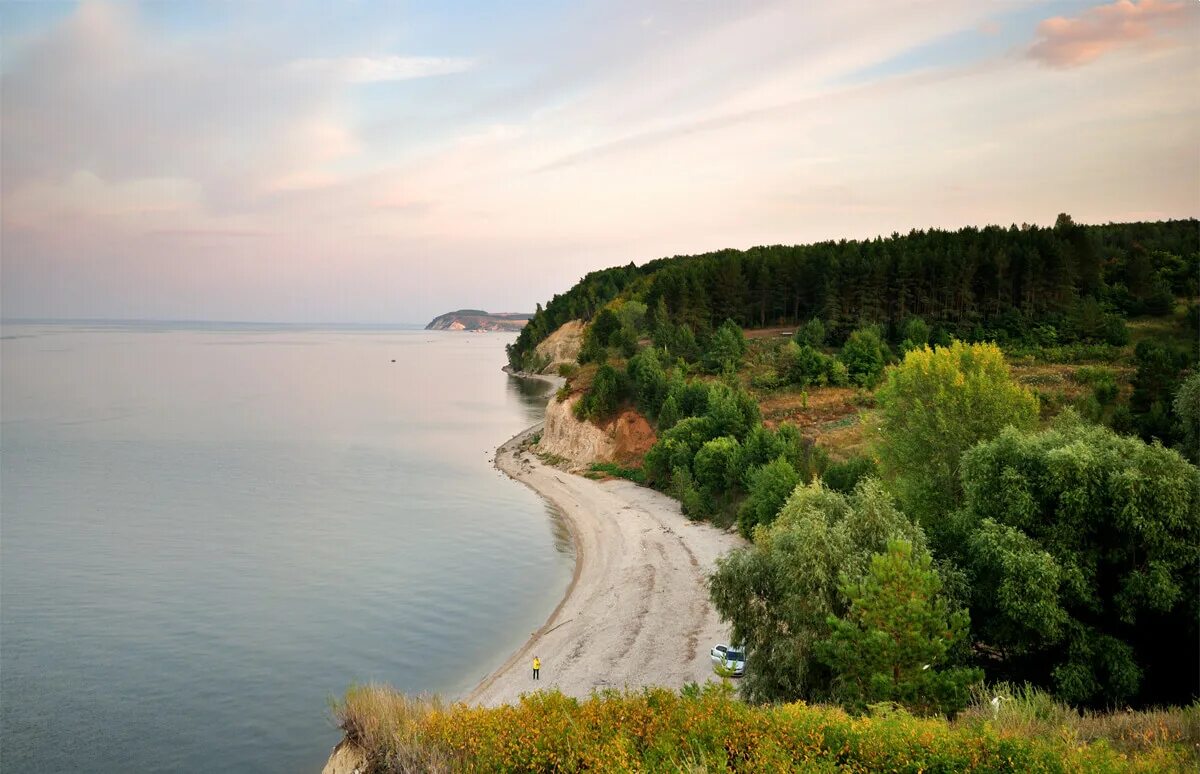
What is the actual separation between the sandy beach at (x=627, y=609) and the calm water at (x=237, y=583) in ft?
6.70

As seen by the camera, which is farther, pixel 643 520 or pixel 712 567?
pixel 643 520

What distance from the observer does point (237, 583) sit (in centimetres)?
4331

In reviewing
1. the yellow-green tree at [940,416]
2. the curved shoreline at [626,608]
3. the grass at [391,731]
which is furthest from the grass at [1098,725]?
the yellow-green tree at [940,416]

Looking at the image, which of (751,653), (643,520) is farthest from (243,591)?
(751,653)

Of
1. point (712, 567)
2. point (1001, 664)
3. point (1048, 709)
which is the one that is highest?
point (1048, 709)

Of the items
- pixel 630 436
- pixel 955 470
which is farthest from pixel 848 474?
pixel 630 436

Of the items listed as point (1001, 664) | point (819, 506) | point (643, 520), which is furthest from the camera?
point (643, 520)

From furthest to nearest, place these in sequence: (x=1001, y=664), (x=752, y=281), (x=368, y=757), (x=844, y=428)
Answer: (x=752, y=281) < (x=844, y=428) < (x=1001, y=664) < (x=368, y=757)

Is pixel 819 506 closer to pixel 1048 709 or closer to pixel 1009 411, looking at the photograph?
pixel 1048 709

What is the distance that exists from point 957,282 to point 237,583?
252 feet

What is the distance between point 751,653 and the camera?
82.4 ft

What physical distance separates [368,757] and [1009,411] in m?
34.1

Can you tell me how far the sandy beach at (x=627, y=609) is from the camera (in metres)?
30.6

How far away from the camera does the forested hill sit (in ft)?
264
